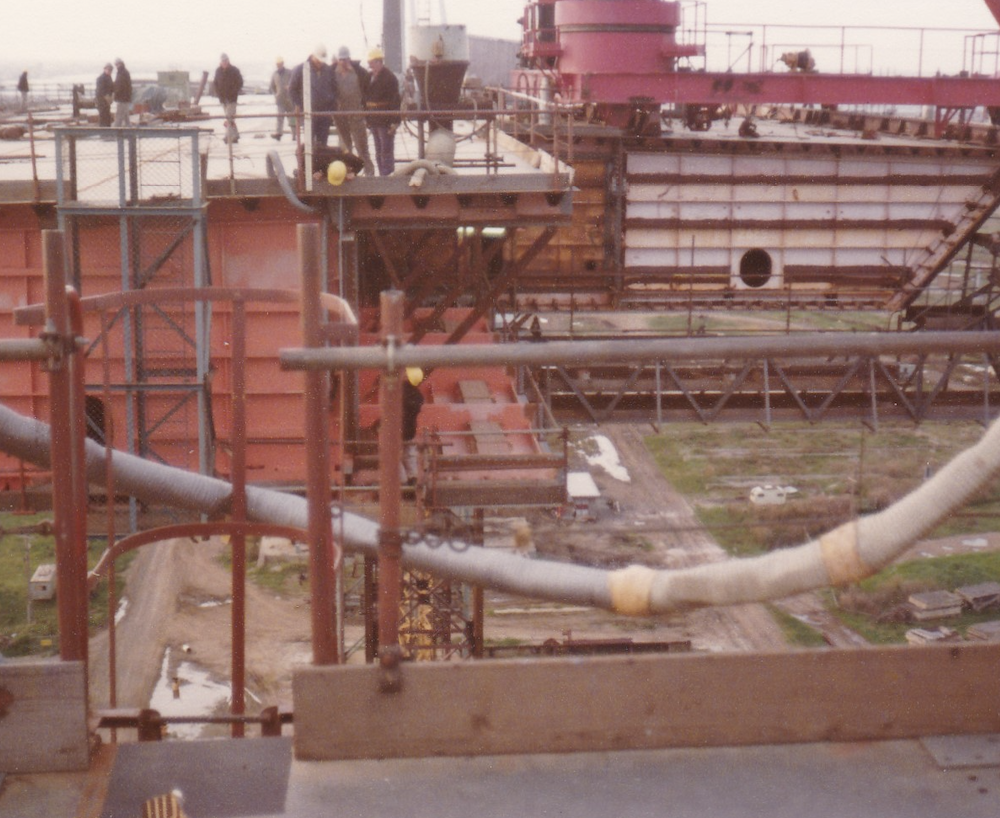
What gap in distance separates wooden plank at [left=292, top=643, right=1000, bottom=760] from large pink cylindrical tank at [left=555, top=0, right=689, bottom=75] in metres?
22.5

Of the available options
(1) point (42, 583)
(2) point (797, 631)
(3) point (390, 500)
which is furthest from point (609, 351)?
(1) point (42, 583)

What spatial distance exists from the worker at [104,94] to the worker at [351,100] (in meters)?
7.88

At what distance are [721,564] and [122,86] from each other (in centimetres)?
2088

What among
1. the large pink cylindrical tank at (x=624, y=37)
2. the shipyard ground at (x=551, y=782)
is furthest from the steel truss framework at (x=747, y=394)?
the shipyard ground at (x=551, y=782)

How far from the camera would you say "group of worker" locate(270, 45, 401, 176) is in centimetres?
1473

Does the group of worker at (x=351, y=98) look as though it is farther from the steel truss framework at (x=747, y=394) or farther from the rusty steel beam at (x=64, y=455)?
the rusty steel beam at (x=64, y=455)

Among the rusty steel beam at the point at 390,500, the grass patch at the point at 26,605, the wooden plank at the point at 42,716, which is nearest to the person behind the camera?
the rusty steel beam at the point at 390,500

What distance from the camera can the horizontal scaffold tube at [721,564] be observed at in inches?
146

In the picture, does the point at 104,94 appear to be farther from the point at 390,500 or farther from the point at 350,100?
the point at 390,500

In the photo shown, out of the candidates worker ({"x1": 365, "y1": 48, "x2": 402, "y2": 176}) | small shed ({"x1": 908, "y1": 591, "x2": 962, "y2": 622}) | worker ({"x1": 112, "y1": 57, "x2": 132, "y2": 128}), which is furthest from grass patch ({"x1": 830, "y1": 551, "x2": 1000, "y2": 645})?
worker ({"x1": 112, "y1": 57, "x2": 132, "y2": 128})

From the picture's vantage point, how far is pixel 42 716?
3.86 m

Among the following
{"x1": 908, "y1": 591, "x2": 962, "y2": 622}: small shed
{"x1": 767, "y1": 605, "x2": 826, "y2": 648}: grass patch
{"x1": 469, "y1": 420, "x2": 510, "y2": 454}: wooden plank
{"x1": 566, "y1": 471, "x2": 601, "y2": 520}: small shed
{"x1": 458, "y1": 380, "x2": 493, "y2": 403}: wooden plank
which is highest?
{"x1": 458, "y1": 380, "x2": 493, "y2": 403}: wooden plank

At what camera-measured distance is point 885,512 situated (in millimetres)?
3775

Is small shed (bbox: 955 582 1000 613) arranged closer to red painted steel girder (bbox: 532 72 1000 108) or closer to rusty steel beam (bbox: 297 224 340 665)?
red painted steel girder (bbox: 532 72 1000 108)
